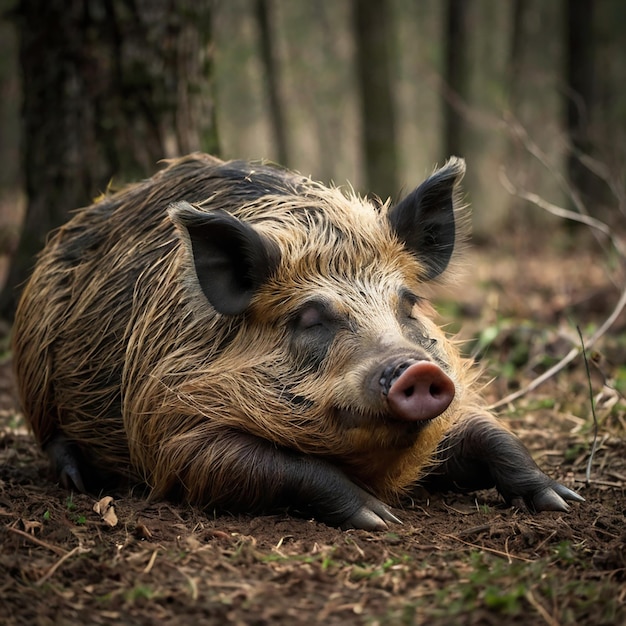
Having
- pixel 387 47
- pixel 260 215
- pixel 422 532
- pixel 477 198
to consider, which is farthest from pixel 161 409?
pixel 477 198

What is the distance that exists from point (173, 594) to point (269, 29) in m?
15.7

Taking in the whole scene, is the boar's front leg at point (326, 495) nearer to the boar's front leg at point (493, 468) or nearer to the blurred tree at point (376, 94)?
the boar's front leg at point (493, 468)

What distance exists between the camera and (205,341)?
4.59 meters

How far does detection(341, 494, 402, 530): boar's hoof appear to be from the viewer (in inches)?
154

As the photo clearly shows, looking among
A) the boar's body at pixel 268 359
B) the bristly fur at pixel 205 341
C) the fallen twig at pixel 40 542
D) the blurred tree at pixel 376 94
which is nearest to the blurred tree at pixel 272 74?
the blurred tree at pixel 376 94

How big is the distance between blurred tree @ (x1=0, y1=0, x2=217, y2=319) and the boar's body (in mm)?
1799

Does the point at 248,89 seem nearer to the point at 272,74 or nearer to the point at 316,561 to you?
the point at 272,74

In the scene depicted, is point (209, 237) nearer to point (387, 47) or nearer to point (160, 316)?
point (160, 316)

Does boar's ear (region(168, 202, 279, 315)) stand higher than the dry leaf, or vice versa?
boar's ear (region(168, 202, 279, 315))

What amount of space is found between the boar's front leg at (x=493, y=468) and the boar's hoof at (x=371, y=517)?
0.60 metres

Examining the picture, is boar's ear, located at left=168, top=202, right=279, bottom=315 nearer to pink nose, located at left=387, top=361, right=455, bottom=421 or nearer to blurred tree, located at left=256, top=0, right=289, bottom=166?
pink nose, located at left=387, top=361, right=455, bottom=421

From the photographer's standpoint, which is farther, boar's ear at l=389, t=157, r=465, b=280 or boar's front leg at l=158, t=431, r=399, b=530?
boar's ear at l=389, t=157, r=465, b=280

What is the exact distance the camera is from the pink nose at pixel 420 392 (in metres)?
3.59

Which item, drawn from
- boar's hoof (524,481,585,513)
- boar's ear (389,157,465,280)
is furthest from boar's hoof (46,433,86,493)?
boar's hoof (524,481,585,513)
